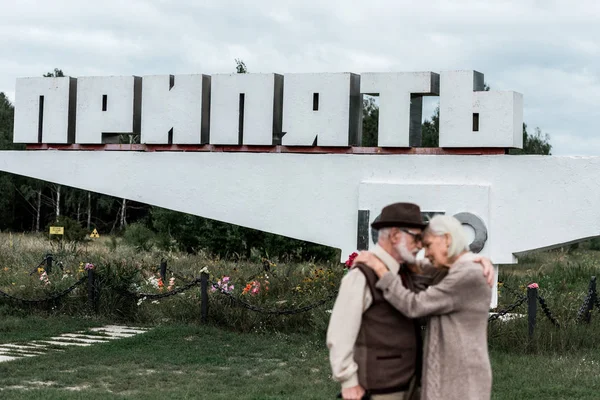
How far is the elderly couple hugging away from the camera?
15.0 feet

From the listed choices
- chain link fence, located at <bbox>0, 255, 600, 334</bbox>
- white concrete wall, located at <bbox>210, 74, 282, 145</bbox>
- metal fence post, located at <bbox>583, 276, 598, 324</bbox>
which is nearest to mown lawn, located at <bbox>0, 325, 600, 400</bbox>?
chain link fence, located at <bbox>0, 255, 600, 334</bbox>

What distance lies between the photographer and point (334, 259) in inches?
968

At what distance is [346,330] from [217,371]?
6144 mm

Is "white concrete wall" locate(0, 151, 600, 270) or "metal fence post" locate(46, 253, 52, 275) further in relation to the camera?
"metal fence post" locate(46, 253, 52, 275)

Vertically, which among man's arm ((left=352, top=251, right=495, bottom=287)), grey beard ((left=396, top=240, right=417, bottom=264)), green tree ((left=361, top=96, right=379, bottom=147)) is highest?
green tree ((left=361, top=96, right=379, bottom=147))

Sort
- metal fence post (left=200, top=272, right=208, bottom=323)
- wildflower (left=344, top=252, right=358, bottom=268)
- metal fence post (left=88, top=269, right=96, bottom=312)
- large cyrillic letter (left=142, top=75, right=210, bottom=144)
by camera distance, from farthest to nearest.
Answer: metal fence post (left=88, top=269, right=96, bottom=312) → metal fence post (left=200, top=272, right=208, bottom=323) → large cyrillic letter (left=142, top=75, right=210, bottom=144) → wildflower (left=344, top=252, right=358, bottom=268)

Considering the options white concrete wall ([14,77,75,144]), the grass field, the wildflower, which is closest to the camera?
the grass field

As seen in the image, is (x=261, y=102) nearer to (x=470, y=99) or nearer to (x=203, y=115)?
(x=203, y=115)

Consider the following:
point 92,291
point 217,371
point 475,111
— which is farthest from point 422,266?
point 92,291

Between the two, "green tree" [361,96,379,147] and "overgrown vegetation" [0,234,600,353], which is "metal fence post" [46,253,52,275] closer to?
"overgrown vegetation" [0,234,600,353]

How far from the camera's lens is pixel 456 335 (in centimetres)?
468

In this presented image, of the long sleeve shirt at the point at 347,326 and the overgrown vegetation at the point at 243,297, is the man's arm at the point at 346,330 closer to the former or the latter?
the long sleeve shirt at the point at 347,326

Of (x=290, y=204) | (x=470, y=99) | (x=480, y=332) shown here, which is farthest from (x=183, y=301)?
(x=480, y=332)

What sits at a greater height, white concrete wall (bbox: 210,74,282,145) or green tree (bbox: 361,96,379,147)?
green tree (bbox: 361,96,379,147)
